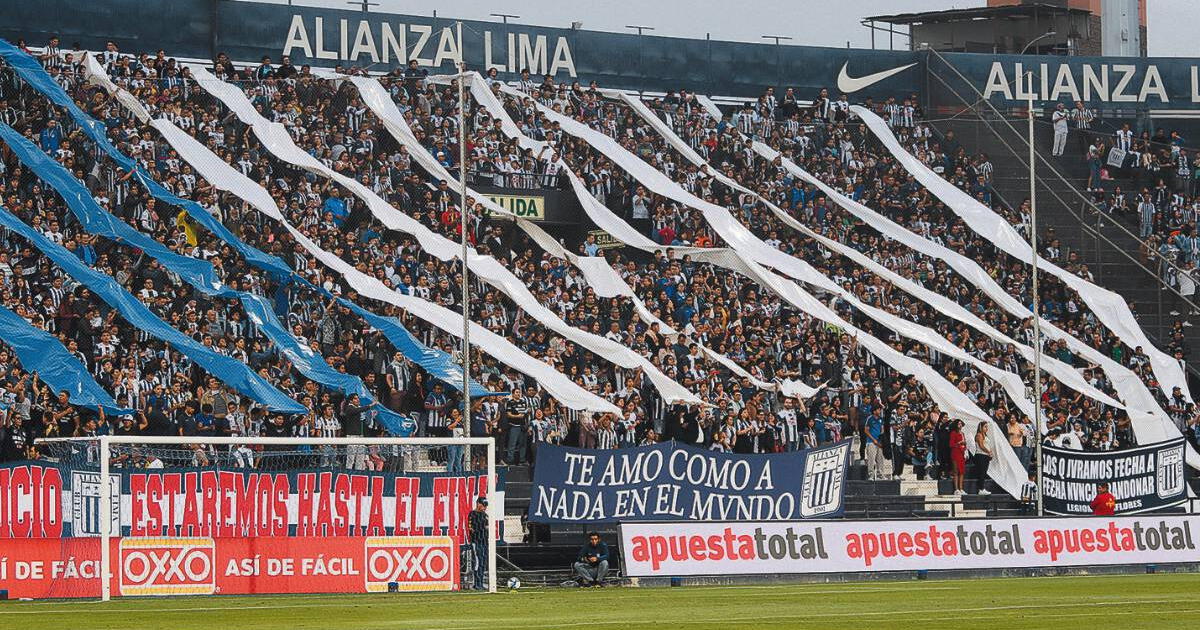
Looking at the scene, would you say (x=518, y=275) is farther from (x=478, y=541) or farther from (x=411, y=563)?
(x=411, y=563)

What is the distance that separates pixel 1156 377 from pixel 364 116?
18601 millimetres

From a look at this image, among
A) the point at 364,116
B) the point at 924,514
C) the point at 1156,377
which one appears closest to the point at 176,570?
the point at 924,514

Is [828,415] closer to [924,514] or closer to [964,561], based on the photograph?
[924,514]

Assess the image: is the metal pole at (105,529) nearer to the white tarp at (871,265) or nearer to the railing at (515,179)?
the railing at (515,179)

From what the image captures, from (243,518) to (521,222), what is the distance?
18.0m

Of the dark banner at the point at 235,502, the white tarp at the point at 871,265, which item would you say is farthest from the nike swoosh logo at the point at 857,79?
the dark banner at the point at 235,502

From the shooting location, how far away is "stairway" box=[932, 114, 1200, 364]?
4841cm

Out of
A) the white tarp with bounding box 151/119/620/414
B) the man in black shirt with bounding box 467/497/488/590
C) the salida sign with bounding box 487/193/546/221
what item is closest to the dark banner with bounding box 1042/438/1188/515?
the white tarp with bounding box 151/119/620/414

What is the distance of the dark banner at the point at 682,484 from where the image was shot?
3028cm

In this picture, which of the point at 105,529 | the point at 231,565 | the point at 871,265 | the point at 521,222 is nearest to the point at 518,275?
the point at 521,222

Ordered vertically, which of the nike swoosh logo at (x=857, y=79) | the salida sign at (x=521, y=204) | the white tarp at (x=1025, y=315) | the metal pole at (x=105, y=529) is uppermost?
the nike swoosh logo at (x=857, y=79)

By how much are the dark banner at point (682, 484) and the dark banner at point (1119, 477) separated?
439 centimetres

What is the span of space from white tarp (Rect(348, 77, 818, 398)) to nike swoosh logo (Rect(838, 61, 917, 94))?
14.9 m

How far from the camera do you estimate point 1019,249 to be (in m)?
47.8
